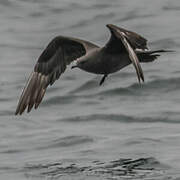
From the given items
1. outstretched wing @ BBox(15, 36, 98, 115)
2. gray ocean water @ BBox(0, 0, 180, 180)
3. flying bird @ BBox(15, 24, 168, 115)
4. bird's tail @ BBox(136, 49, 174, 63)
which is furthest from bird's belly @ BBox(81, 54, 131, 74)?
gray ocean water @ BBox(0, 0, 180, 180)

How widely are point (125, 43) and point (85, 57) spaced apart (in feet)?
3.68

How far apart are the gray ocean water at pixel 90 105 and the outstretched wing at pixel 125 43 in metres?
1.15

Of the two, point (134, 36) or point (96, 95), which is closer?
point (134, 36)

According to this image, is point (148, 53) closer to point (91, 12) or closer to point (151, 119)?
point (151, 119)

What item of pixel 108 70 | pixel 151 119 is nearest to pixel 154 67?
pixel 151 119

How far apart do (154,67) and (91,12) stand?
362cm

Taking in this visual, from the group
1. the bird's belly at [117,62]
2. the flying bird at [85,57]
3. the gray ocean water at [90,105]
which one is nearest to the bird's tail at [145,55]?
the flying bird at [85,57]

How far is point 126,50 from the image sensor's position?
11.1 meters

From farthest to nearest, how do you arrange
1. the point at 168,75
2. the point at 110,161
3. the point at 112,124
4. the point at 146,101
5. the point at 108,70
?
the point at 168,75
the point at 146,101
the point at 112,124
the point at 108,70
the point at 110,161

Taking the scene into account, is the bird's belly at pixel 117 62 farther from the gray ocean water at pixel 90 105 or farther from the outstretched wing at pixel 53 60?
the gray ocean water at pixel 90 105

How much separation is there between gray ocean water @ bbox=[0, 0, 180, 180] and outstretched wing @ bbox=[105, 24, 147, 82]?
1.15 meters

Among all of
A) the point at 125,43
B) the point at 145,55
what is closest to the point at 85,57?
the point at 145,55

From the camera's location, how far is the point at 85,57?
1135 cm

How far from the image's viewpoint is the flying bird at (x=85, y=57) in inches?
424
